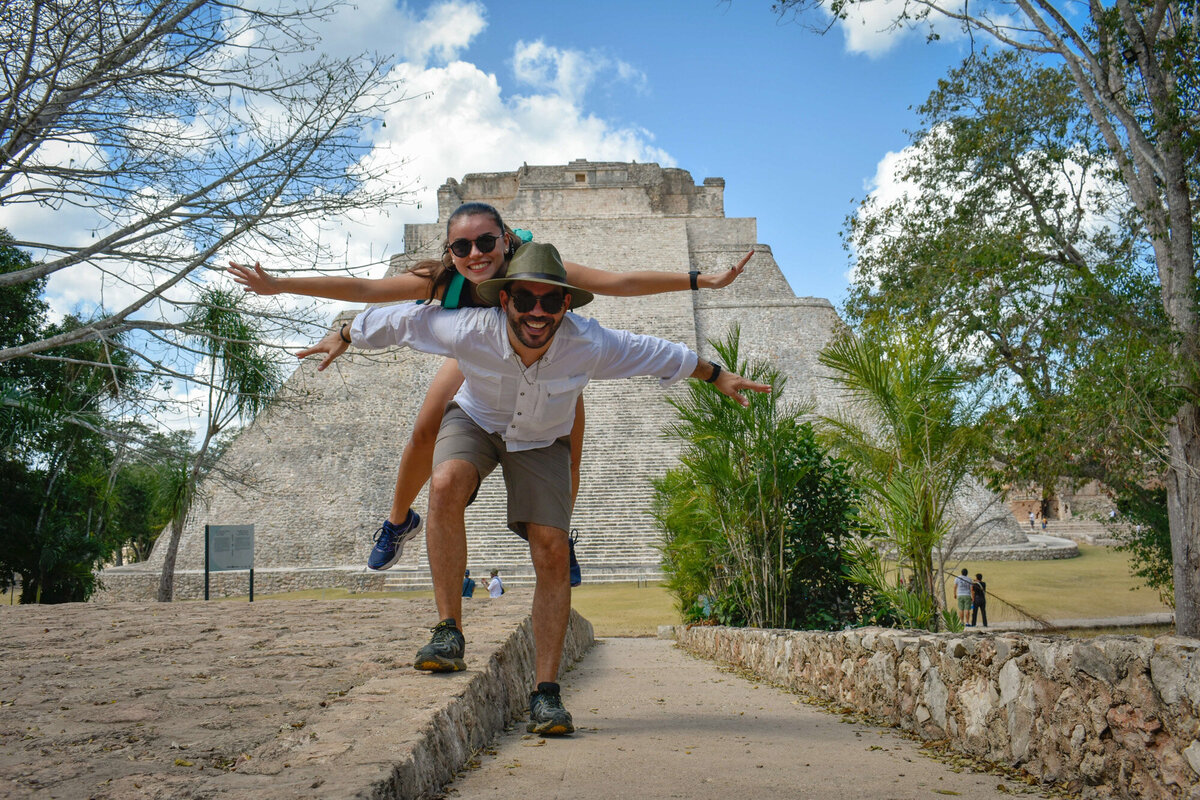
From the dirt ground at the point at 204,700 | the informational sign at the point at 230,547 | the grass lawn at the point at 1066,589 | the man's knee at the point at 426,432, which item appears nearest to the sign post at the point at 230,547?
the informational sign at the point at 230,547

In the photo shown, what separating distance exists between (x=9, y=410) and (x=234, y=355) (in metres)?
6.51

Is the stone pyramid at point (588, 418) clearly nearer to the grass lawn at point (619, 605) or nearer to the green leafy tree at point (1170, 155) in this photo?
the grass lawn at point (619, 605)

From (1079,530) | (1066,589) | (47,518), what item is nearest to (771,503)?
(47,518)

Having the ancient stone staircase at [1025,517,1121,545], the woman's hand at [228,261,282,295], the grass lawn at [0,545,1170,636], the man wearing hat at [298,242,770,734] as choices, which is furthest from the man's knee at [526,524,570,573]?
the ancient stone staircase at [1025,517,1121,545]

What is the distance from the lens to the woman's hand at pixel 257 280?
259cm

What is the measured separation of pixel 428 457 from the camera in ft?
9.99

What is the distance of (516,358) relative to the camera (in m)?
2.49

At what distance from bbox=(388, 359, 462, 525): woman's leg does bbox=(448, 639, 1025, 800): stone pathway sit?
89 cm

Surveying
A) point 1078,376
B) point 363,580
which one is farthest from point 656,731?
point 363,580

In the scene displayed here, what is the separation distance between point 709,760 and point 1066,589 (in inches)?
613

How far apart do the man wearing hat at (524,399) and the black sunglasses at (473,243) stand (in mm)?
137

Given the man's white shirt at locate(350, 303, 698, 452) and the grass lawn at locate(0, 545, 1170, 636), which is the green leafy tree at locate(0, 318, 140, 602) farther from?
the man's white shirt at locate(350, 303, 698, 452)

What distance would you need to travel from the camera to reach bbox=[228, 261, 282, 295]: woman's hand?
259 cm

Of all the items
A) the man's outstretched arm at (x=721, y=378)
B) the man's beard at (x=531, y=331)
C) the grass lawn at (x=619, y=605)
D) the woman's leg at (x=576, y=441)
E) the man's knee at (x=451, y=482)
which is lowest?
the grass lawn at (x=619, y=605)
